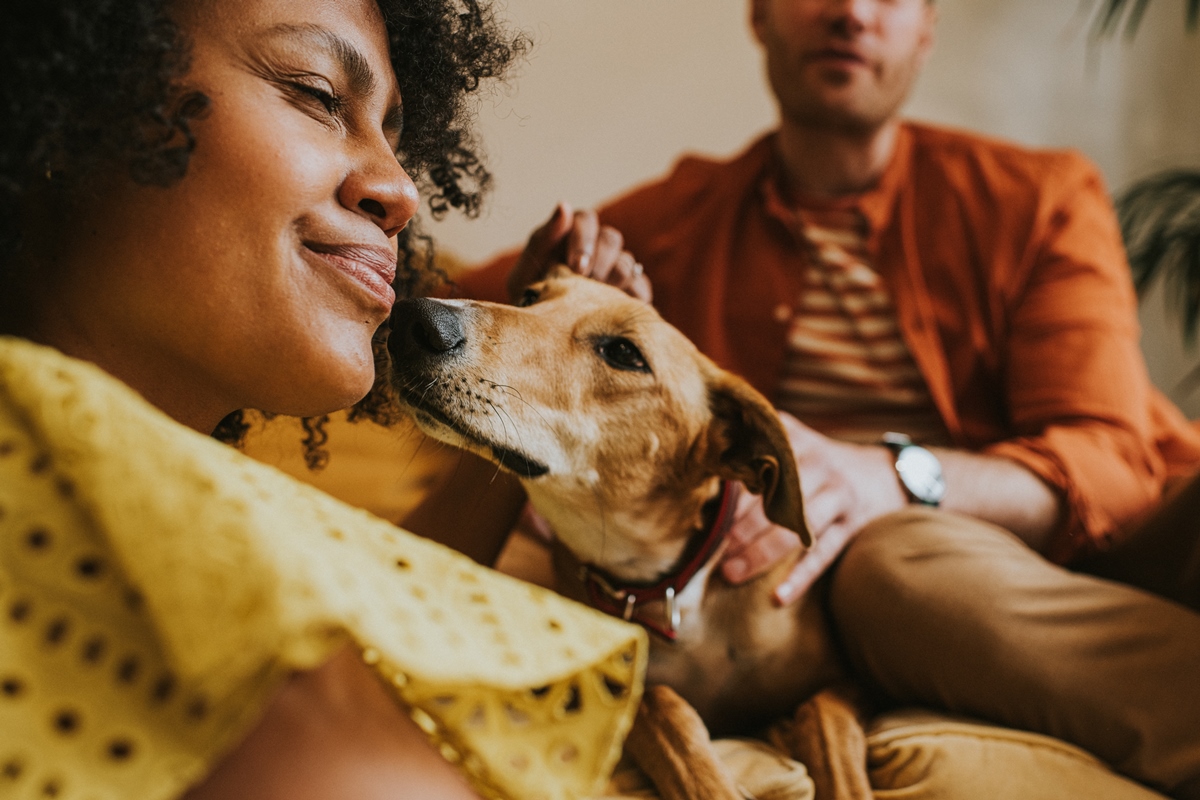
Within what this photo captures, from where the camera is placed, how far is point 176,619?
0.42 meters

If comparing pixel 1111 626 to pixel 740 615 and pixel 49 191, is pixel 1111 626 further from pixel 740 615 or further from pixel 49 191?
pixel 49 191

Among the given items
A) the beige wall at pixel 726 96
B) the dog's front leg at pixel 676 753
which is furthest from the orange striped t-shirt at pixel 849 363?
the dog's front leg at pixel 676 753

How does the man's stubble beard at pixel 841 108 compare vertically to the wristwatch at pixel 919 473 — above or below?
above

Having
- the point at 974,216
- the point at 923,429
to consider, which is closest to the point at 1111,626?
the point at 923,429

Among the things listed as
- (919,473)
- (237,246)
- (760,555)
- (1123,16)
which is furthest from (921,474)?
(1123,16)

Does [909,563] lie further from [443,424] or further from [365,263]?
[365,263]

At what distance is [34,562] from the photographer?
1.45 ft

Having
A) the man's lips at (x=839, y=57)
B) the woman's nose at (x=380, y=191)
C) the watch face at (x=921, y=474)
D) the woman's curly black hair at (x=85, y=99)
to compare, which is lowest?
the watch face at (x=921, y=474)

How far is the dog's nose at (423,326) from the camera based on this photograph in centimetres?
110

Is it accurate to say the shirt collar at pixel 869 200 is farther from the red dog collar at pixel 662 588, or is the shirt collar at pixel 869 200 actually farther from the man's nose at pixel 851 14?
the red dog collar at pixel 662 588

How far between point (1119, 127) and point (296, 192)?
3.32 metres

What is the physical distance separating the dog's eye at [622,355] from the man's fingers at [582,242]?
0.17 m

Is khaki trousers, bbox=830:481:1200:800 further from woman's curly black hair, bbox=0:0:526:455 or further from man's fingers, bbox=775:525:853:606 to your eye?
woman's curly black hair, bbox=0:0:526:455

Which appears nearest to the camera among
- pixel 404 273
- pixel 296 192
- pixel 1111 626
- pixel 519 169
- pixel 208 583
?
pixel 208 583
